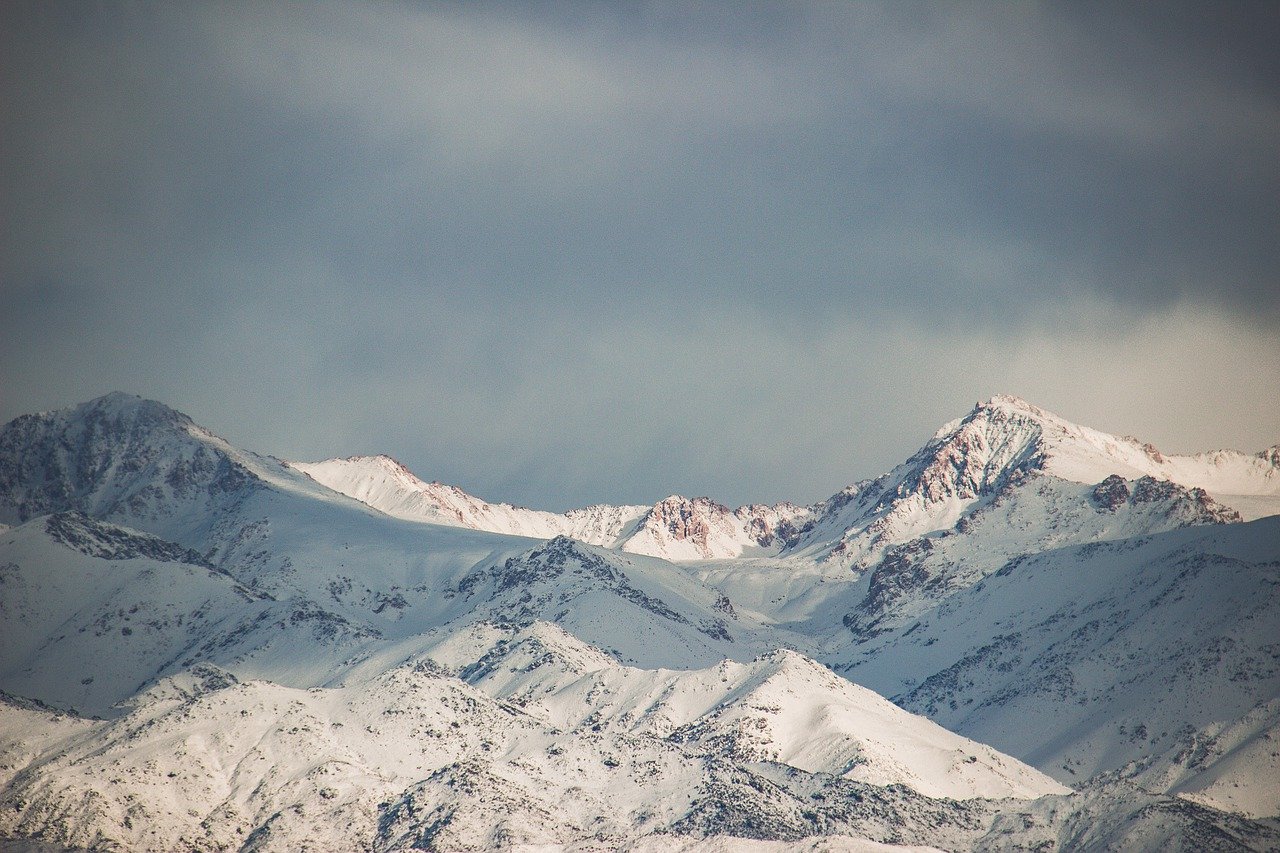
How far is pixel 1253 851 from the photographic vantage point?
648 feet

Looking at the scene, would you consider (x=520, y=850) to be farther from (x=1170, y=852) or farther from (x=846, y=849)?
(x=1170, y=852)

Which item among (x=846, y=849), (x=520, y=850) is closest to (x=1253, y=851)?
(x=846, y=849)

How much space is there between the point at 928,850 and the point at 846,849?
1450cm

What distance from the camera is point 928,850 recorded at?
195 m

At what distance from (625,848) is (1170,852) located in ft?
245

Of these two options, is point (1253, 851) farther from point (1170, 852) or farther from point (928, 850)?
point (928, 850)

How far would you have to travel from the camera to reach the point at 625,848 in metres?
197

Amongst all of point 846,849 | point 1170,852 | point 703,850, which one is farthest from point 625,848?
point 1170,852

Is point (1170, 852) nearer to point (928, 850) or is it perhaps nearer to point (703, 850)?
point (928, 850)

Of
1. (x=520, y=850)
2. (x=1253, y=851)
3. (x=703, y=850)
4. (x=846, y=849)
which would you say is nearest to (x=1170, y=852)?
(x=1253, y=851)

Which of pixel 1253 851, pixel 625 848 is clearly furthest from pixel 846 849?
pixel 1253 851

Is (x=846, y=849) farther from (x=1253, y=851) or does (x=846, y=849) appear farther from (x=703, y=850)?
(x=1253, y=851)

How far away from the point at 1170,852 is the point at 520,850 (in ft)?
292

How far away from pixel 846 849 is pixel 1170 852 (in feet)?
156
